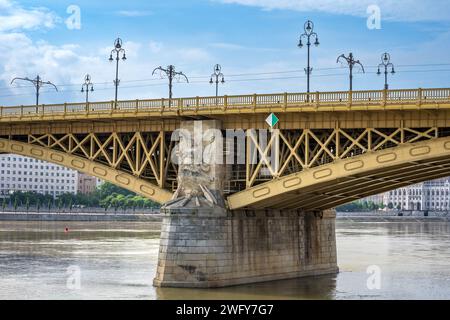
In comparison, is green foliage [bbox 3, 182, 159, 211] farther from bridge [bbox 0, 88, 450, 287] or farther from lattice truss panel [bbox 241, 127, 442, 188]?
lattice truss panel [bbox 241, 127, 442, 188]

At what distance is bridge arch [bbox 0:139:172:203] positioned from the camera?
1987 inches

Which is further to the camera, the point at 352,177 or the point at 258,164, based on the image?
the point at 258,164

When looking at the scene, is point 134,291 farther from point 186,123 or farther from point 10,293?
point 186,123

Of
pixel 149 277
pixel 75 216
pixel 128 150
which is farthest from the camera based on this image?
pixel 75 216

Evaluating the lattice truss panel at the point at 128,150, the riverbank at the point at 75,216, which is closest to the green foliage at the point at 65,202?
the riverbank at the point at 75,216

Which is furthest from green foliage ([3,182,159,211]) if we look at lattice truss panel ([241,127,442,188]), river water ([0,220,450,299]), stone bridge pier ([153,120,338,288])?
lattice truss panel ([241,127,442,188])

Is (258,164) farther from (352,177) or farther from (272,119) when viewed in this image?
(352,177)

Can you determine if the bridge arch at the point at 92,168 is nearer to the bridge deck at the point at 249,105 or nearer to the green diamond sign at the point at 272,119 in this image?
the bridge deck at the point at 249,105

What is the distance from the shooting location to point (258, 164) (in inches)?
1870

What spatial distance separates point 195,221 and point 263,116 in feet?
24.6

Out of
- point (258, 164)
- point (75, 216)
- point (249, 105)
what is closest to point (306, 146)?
point (258, 164)

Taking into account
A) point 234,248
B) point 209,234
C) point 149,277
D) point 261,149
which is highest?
point 261,149

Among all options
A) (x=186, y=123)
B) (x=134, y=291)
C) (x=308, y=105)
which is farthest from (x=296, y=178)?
(x=134, y=291)

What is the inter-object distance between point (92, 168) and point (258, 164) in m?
12.6
